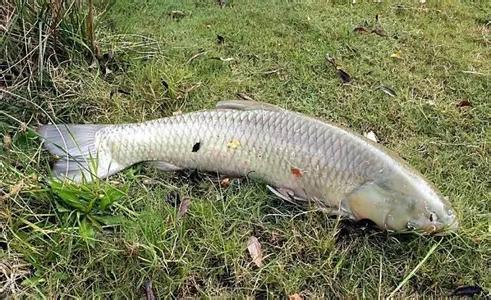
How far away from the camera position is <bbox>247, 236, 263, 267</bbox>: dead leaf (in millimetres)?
2646

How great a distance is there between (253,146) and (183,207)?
0.43 metres

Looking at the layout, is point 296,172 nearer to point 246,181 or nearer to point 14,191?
point 246,181

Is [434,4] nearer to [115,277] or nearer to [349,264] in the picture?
[349,264]

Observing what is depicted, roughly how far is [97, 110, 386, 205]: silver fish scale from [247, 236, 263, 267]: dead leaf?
1.08 ft

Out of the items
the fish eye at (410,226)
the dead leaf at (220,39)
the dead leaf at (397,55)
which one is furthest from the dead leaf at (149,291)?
the dead leaf at (397,55)

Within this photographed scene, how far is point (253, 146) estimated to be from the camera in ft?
9.73

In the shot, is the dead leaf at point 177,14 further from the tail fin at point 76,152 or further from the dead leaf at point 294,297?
the dead leaf at point 294,297

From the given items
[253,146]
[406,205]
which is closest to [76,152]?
[253,146]

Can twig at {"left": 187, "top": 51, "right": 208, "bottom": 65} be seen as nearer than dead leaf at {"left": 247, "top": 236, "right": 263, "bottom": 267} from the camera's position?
No

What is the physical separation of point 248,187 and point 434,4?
2.54 meters

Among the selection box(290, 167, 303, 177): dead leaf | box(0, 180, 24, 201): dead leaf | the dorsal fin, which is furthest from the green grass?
the dorsal fin

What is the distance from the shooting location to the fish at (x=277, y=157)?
8.79 ft

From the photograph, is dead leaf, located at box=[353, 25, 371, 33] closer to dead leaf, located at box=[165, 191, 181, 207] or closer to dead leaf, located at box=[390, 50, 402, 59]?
dead leaf, located at box=[390, 50, 402, 59]

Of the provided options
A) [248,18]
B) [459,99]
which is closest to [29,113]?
[248,18]
